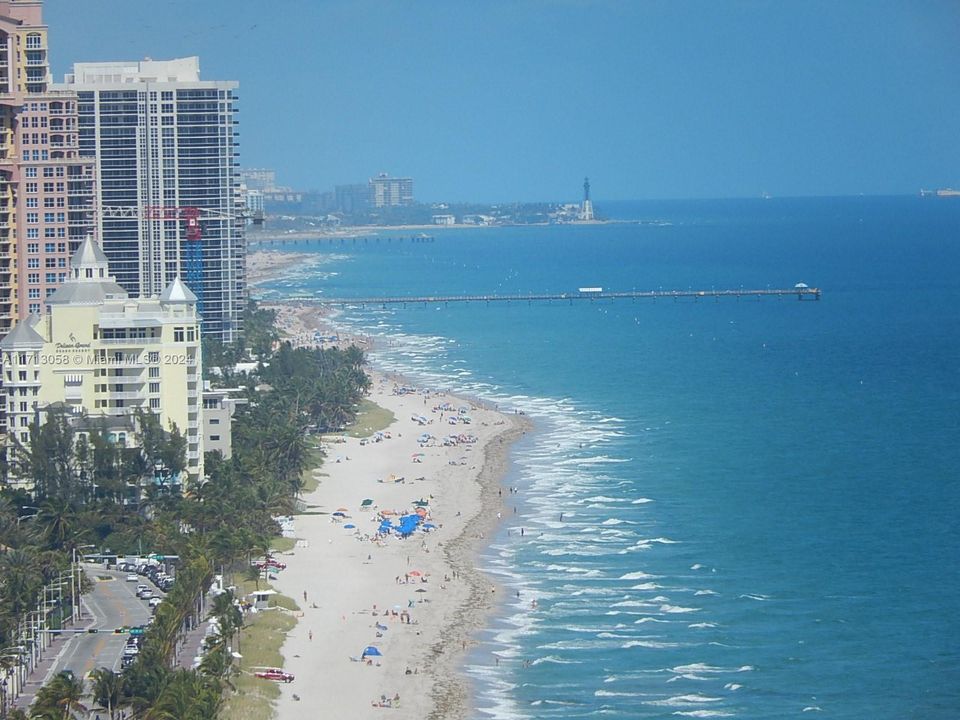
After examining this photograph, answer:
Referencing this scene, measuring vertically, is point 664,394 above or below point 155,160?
below

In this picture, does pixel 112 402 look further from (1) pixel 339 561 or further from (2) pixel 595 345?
(2) pixel 595 345

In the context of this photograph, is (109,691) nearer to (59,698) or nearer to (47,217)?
(59,698)

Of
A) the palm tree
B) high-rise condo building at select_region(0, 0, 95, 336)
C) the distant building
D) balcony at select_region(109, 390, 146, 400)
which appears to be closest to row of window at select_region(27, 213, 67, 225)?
high-rise condo building at select_region(0, 0, 95, 336)

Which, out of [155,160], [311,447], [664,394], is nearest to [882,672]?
[311,447]

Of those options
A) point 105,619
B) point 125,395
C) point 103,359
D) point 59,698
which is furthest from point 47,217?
point 59,698

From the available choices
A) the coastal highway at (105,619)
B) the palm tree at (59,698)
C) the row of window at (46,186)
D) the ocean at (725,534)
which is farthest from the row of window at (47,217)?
the palm tree at (59,698)
